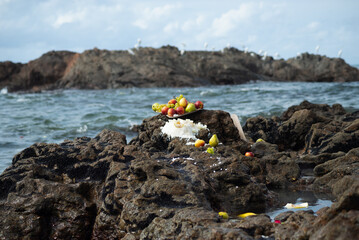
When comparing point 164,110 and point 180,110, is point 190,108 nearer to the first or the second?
point 180,110

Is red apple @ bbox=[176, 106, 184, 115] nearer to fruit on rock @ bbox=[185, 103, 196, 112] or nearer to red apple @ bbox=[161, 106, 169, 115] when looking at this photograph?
fruit on rock @ bbox=[185, 103, 196, 112]

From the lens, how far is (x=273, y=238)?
3264 mm

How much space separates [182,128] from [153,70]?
140ft

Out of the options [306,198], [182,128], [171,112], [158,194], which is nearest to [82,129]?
[171,112]

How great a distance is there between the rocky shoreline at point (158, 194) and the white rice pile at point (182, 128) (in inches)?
5.5

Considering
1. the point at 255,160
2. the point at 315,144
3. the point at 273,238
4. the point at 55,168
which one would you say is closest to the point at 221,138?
the point at 255,160

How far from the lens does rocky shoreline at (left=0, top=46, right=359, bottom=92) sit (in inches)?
1927

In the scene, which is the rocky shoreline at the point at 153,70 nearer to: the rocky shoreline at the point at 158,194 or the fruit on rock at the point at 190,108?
the fruit on rock at the point at 190,108

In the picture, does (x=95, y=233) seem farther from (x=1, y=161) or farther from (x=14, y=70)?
(x=14, y=70)

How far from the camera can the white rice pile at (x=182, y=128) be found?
6.87 metres

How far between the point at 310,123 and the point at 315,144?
1318 millimetres

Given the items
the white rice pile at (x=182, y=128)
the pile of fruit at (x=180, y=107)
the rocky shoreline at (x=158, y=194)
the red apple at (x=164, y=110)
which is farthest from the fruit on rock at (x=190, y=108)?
the rocky shoreline at (x=158, y=194)

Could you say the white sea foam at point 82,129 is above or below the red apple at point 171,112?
below

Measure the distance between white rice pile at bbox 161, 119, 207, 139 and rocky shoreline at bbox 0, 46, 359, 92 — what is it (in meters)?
39.7
